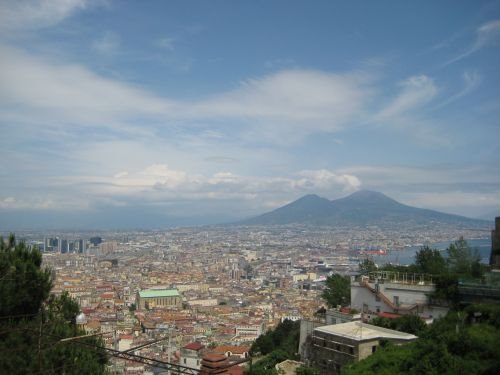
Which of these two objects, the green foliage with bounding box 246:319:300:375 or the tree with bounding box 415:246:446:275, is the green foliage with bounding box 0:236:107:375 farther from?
the tree with bounding box 415:246:446:275

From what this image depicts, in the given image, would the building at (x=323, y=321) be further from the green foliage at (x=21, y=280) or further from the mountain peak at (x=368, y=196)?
the mountain peak at (x=368, y=196)

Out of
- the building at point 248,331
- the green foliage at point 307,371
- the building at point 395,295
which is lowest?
the building at point 248,331

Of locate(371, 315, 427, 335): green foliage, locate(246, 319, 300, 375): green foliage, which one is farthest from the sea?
locate(371, 315, 427, 335): green foliage

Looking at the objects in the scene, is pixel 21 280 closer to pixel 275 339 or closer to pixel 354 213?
pixel 275 339

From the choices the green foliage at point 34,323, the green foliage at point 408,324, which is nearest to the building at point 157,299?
the green foliage at point 408,324

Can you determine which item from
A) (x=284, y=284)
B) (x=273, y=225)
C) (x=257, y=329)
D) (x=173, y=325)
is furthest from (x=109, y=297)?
(x=273, y=225)
